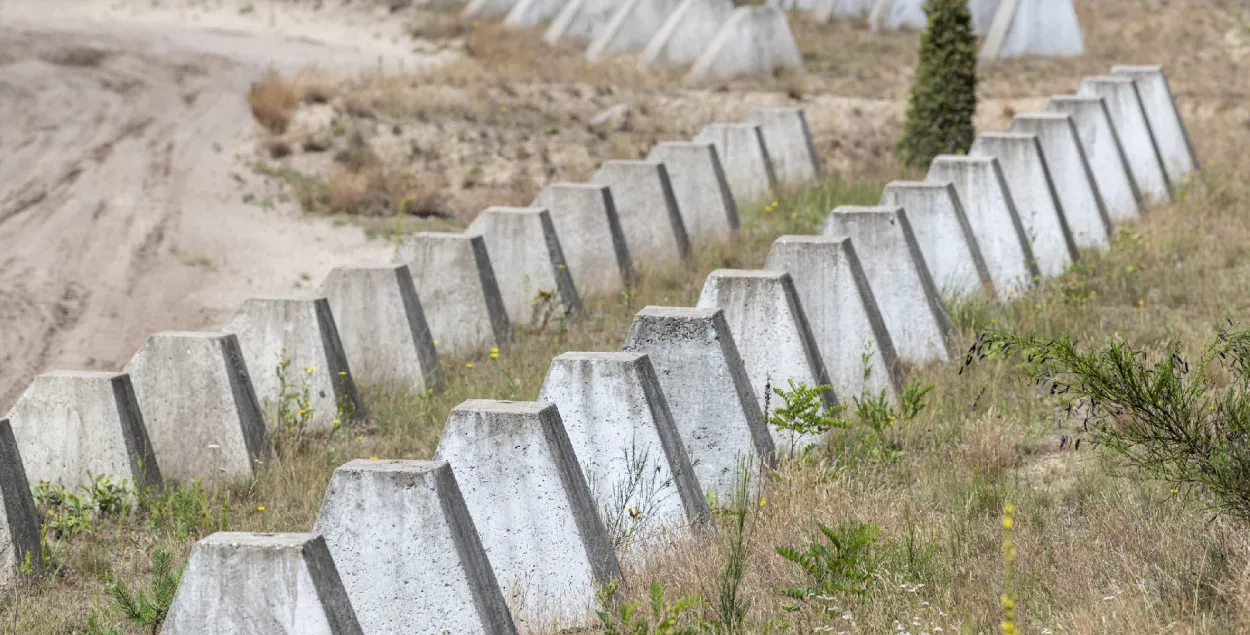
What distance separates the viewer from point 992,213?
7.84m

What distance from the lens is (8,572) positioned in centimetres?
459

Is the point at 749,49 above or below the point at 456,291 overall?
above

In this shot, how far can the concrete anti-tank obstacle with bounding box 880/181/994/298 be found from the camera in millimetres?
7301

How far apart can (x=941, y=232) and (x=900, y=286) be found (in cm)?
91

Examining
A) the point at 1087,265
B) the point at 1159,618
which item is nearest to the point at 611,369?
the point at 1159,618

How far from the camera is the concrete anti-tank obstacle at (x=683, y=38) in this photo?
1639 cm

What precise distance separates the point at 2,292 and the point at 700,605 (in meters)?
6.68

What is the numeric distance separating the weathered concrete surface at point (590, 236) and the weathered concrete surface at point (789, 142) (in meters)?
3.25

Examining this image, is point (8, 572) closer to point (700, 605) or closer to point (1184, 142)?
point (700, 605)

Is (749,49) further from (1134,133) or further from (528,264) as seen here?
(528,264)

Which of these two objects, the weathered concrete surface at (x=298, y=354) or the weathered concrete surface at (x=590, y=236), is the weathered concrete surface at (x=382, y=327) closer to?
the weathered concrete surface at (x=298, y=354)

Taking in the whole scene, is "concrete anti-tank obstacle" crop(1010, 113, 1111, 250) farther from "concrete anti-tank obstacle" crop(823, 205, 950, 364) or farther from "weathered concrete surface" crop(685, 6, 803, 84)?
"weathered concrete surface" crop(685, 6, 803, 84)

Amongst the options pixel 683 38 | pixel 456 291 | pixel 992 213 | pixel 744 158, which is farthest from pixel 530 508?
pixel 683 38

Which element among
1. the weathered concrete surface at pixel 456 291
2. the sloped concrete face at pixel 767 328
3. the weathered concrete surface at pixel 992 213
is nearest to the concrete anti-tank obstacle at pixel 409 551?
the sloped concrete face at pixel 767 328
